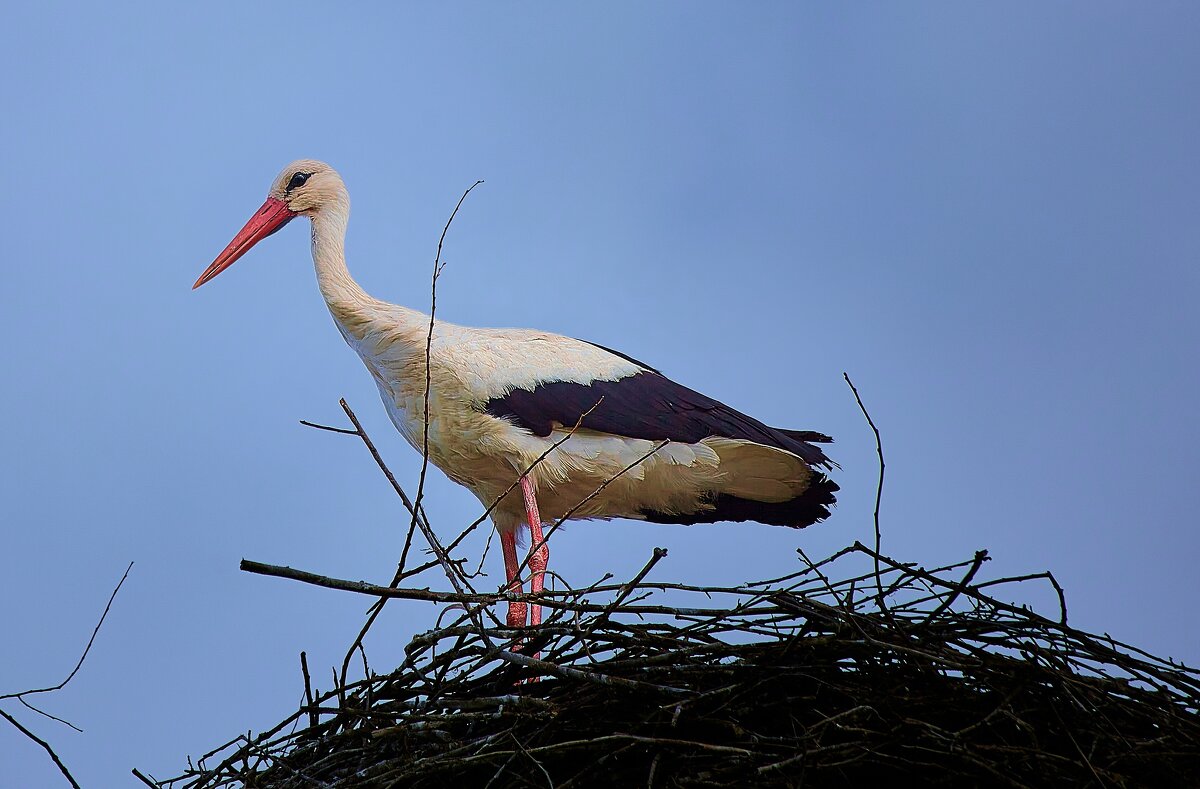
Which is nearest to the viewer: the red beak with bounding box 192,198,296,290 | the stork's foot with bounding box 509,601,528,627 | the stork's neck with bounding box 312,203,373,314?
the stork's foot with bounding box 509,601,528,627

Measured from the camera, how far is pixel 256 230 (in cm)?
513

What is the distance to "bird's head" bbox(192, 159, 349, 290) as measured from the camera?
5.10 metres

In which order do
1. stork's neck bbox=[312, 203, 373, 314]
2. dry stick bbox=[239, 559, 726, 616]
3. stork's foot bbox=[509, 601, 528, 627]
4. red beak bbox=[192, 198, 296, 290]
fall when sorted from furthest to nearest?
red beak bbox=[192, 198, 296, 290] < stork's neck bbox=[312, 203, 373, 314] < stork's foot bbox=[509, 601, 528, 627] < dry stick bbox=[239, 559, 726, 616]

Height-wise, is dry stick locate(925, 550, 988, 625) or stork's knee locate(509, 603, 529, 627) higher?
stork's knee locate(509, 603, 529, 627)

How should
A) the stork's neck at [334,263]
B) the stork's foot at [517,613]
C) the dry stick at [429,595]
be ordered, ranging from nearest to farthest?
the dry stick at [429,595]
the stork's foot at [517,613]
the stork's neck at [334,263]

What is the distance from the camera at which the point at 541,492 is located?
4.64 meters

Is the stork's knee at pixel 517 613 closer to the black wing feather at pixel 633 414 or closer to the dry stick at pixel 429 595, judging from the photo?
the black wing feather at pixel 633 414

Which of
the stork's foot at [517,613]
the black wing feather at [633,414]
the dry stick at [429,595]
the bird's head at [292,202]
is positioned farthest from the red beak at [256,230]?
the dry stick at [429,595]

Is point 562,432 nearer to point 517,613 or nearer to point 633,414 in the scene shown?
point 633,414

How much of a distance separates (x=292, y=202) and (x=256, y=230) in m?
0.17

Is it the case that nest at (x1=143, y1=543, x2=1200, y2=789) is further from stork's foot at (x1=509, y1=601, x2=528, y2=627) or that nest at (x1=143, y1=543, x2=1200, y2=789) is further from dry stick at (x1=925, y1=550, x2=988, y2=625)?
stork's foot at (x1=509, y1=601, x2=528, y2=627)

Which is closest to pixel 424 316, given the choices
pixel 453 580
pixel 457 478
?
pixel 457 478

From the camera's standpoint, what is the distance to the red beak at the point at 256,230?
5070 millimetres

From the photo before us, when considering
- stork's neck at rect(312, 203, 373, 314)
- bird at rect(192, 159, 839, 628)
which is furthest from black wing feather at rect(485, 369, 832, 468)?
stork's neck at rect(312, 203, 373, 314)
